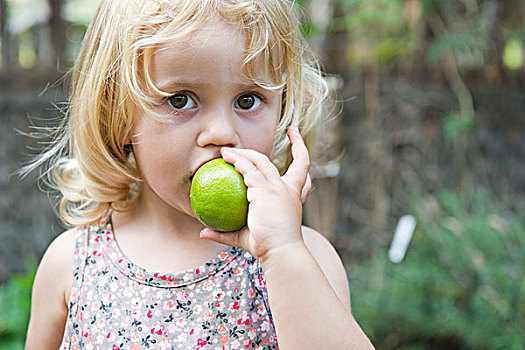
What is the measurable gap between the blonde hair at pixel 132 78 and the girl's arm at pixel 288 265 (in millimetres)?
244

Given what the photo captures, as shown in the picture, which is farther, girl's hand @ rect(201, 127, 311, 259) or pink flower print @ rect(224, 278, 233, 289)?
pink flower print @ rect(224, 278, 233, 289)

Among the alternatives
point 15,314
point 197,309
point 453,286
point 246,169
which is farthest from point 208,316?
point 15,314

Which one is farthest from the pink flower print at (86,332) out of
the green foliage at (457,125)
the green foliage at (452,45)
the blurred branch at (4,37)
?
the blurred branch at (4,37)

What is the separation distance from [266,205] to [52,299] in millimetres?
720

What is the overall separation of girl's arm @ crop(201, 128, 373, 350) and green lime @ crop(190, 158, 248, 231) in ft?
0.07

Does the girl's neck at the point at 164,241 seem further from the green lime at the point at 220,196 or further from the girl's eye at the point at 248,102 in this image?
the girl's eye at the point at 248,102

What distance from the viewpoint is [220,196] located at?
1.36 metres

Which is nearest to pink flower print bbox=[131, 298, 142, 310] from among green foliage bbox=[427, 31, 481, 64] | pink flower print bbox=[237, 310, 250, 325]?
pink flower print bbox=[237, 310, 250, 325]

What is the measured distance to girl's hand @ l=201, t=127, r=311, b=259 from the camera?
4.36ft

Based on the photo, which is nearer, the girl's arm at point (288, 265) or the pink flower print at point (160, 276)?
the girl's arm at point (288, 265)

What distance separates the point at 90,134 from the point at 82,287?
40cm

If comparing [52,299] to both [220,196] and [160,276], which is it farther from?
[220,196]

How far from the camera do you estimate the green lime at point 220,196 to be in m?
1.36

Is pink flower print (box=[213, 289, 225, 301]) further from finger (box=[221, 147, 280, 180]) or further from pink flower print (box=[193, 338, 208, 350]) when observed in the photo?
finger (box=[221, 147, 280, 180])
